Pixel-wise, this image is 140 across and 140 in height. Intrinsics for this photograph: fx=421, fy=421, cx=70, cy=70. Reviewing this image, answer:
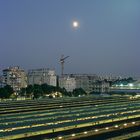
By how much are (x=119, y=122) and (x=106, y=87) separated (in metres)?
128

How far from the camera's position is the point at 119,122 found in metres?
29.5

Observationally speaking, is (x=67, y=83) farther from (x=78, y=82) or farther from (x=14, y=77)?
(x=14, y=77)

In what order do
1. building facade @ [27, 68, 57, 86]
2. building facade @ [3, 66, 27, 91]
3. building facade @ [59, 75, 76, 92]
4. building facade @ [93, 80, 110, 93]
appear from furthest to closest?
building facade @ [93, 80, 110, 93] < building facade @ [27, 68, 57, 86] < building facade @ [59, 75, 76, 92] < building facade @ [3, 66, 27, 91]

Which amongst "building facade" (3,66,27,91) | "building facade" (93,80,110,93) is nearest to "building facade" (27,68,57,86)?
"building facade" (3,66,27,91)

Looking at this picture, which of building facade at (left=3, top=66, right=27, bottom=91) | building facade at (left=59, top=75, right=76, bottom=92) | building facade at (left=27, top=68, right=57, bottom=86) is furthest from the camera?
building facade at (left=27, top=68, right=57, bottom=86)

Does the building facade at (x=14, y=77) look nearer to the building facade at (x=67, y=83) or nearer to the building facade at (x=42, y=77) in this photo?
the building facade at (x=42, y=77)

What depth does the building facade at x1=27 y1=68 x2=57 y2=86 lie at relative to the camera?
5881 inches

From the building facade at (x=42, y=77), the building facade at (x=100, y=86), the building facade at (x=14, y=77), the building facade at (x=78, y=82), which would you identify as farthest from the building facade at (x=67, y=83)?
the building facade at (x=14, y=77)

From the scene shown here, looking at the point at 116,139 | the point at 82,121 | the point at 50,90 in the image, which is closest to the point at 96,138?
the point at 116,139

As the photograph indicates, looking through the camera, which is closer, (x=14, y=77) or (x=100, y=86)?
(x=14, y=77)

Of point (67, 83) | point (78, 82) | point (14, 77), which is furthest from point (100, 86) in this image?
point (14, 77)

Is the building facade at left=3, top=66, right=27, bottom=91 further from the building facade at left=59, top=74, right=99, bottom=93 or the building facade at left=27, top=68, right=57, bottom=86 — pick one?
the building facade at left=59, top=74, right=99, bottom=93

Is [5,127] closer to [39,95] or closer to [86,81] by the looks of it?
[39,95]

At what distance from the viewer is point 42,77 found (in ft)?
496
